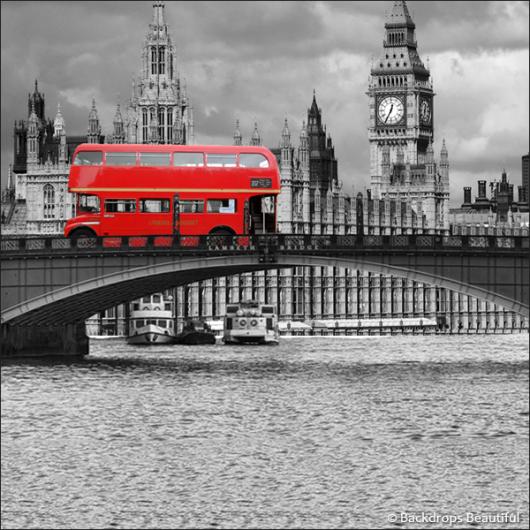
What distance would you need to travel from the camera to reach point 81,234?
56281mm

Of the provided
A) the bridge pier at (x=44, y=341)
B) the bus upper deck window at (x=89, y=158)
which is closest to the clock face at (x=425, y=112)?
the bridge pier at (x=44, y=341)

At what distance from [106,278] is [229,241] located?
3.88 meters

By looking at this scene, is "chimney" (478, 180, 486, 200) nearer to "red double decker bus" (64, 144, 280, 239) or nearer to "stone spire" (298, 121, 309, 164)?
"stone spire" (298, 121, 309, 164)

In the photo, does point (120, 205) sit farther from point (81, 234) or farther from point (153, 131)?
point (153, 131)

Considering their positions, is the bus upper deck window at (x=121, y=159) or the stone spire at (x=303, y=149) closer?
the bus upper deck window at (x=121, y=159)

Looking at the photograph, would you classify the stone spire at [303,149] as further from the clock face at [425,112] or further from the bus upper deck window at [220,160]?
the bus upper deck window at [220,160]

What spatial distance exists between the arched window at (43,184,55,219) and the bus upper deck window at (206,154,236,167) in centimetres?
7184

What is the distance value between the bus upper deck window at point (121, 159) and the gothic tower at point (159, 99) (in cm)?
6845

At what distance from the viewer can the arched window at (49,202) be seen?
12269cm

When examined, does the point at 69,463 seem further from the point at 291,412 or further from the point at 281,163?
the point at 281,163

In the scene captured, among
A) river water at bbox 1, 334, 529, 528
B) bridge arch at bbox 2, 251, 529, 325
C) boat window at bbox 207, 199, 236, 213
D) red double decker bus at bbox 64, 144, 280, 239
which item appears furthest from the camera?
bridge arch at bbox 2, 251, 529, 325

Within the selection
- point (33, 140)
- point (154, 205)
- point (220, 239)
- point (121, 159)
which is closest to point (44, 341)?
point (220, 239)

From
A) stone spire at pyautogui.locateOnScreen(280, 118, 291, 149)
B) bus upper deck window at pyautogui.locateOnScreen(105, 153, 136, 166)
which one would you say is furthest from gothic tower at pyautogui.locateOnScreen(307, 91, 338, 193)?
bus upper deck window at pyautogui.locateOnScreen(105, 153, 136, 166)

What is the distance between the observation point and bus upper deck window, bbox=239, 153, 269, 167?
5141cm
